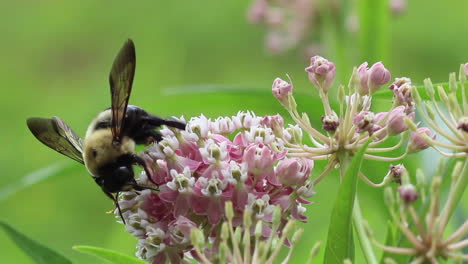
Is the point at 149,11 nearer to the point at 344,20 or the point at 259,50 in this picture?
the point at 259,50

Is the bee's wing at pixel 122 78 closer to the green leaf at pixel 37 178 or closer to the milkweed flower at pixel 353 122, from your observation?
the milkweed flower at pixel 353 122

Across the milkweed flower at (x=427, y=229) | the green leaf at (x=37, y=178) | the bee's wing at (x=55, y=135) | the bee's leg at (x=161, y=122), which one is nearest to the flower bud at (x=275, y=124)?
the bee's leg at (x=161, y=122)

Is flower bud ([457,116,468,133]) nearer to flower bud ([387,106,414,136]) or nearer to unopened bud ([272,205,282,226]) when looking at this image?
flower bud ([387,106,414,136])

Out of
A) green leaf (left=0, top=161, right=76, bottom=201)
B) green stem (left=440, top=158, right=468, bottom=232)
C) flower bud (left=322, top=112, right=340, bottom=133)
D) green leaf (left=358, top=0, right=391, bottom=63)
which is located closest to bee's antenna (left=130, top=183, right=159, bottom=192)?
flower bud (left=322, top=112, right=340, bottom=133)

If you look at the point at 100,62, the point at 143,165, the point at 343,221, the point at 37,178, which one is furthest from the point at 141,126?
the point at 100,62

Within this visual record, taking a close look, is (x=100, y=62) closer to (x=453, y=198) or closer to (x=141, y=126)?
(x=141, y=126)
